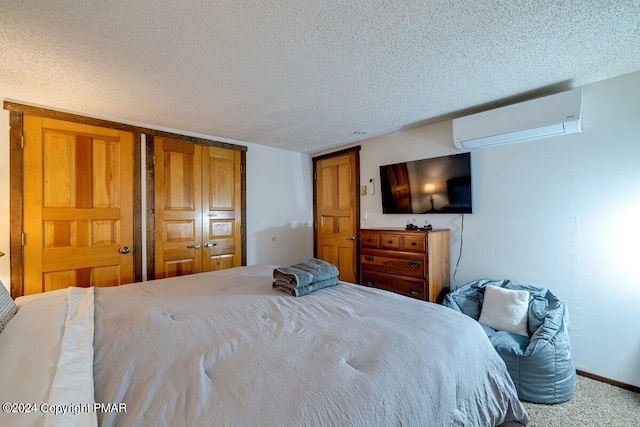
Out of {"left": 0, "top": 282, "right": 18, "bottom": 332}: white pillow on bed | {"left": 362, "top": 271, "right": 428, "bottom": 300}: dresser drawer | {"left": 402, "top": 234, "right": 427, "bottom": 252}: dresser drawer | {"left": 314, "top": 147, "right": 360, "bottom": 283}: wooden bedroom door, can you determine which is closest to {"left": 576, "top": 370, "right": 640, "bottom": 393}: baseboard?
{"left": 362, "top": 271, "right": 428, "bottom": 300}: dresser drawer

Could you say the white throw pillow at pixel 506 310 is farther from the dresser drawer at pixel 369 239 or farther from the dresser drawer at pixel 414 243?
the dresser drawer at pixel 369 239

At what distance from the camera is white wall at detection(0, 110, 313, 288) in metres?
3.77

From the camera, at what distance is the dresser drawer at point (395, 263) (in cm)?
252

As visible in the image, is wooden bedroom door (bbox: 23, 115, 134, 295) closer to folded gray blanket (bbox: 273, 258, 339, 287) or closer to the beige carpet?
folded gray blanket (bbox: 273, 258, 339, 287)

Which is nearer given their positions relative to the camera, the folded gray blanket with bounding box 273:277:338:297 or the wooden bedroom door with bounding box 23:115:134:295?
the folded gray blanket with bounding box 273:277:338:297

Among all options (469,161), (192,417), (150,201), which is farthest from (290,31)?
(150,201)

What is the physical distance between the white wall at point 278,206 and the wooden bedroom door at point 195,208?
235 mm

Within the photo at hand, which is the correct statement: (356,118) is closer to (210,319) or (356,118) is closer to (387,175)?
(387,175)

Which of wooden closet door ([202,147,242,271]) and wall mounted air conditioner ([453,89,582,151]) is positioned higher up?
wall mounted air conditioner ([453,89,582,151])

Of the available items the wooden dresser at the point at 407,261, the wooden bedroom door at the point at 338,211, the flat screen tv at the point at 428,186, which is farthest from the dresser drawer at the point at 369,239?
the wooden bedroom door at the point at 338,211

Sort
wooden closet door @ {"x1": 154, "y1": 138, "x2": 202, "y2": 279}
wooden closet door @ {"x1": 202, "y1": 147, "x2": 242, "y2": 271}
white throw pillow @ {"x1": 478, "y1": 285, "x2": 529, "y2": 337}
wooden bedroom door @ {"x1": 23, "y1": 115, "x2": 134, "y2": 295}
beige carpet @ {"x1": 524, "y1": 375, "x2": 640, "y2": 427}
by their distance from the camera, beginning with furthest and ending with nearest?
wooden closet door @ {"x1": 202, "y1": 147, "x2": 242, "y2": 271} → wooden closet door @ {"x1": 154, "y1": 138, "x2": 202, "y2": 279} → wooden bedroom door @ {"x1": 23, "y1": 115, "x2": 134, "y2": 295} → white throw pillow @ {"x1": 478, "y1": 285, "x2": 529, "y2": 337} → beige carpet @ {"x1": 524, "y1": 375, "x2": 640, "y2": 427}

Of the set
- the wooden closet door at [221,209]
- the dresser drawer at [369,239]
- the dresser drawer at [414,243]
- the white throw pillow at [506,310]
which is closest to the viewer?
the white throw pillow at [506,310]

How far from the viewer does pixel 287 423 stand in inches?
26.9

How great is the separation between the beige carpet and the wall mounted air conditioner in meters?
2.01
